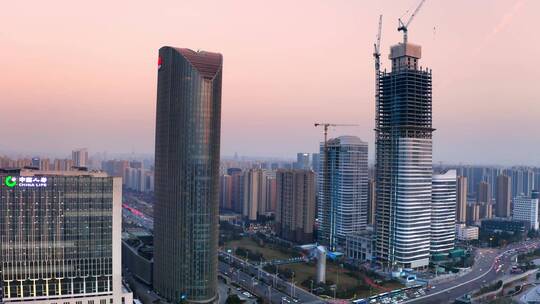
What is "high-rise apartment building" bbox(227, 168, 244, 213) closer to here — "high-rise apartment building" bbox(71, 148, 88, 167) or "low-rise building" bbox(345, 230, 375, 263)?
"high-rise apartment building" bbox(71, 148, 88, 167)

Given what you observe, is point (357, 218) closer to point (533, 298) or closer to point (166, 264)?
point (533, 298)

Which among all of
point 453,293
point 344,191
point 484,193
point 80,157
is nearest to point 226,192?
point 80,157

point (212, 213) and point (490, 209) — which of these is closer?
point (212, 213)

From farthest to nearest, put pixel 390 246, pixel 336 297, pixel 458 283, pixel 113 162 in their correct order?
pixel 113 162 → pixel 390 246 → pixel 458 283 → pixel 336 297

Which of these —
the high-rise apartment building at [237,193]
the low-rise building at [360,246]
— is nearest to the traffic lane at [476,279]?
the low-rise building at [360,246]

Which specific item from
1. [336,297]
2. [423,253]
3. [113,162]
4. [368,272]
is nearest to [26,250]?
[336,297]

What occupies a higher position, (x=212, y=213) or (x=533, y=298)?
(x=212, y=213)
